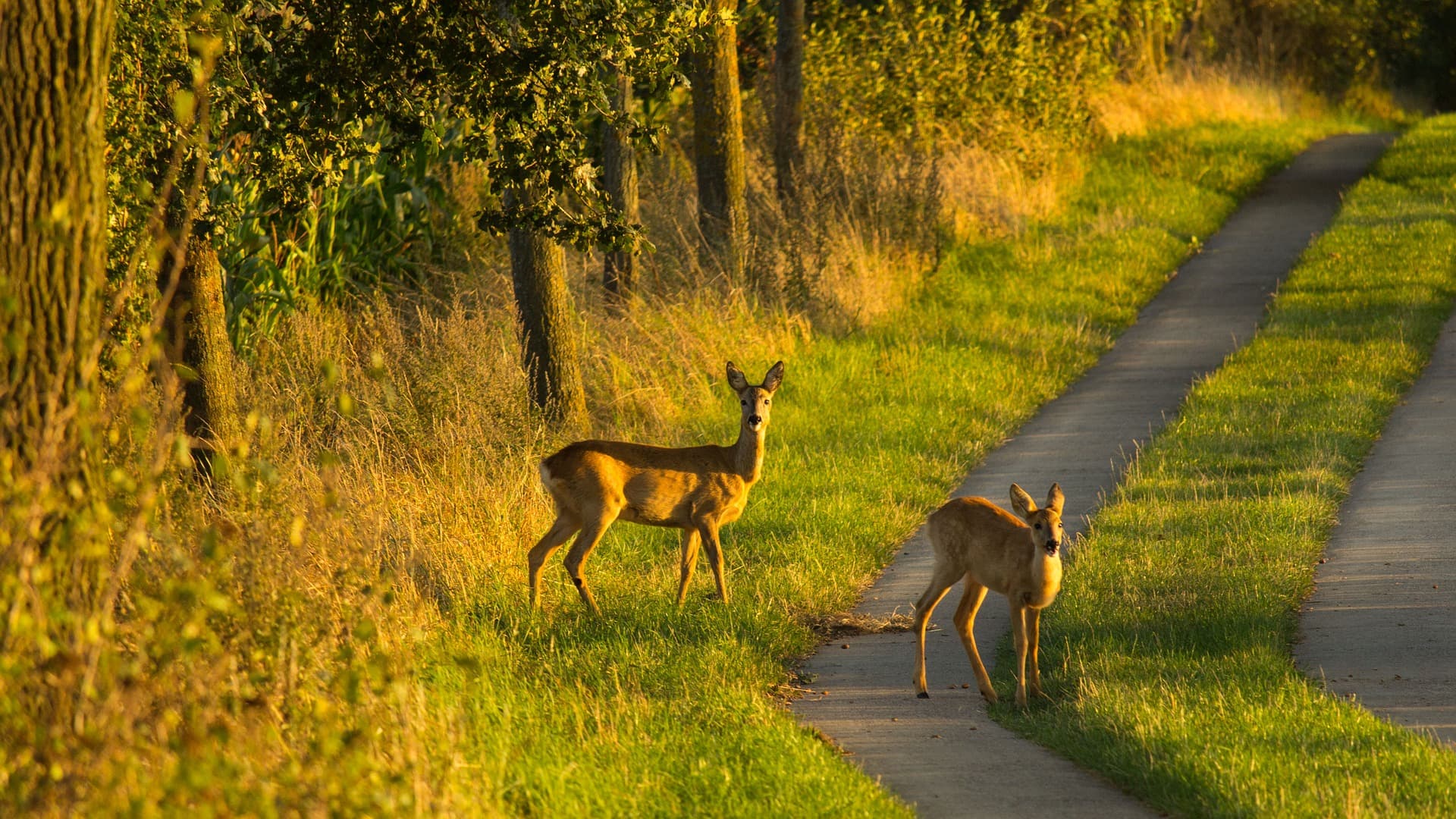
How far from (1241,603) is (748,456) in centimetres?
298

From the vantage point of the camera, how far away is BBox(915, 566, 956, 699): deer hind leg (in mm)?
8125

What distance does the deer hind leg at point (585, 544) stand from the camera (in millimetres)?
9141

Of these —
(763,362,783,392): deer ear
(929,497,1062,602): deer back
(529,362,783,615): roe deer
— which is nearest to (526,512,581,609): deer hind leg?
(529,362,783,615): roe deer

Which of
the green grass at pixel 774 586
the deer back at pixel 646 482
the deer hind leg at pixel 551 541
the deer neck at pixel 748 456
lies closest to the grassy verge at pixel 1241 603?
the green grass at pixel 774 586

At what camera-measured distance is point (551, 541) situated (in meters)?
9.34

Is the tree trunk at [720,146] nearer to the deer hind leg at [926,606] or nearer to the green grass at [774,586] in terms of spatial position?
the green grass at [774,586]

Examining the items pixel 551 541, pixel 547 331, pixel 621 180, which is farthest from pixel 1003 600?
pixel 621 180

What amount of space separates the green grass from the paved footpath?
0.82 ft

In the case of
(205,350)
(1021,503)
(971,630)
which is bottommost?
(971,630)

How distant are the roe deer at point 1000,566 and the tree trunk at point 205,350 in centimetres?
468

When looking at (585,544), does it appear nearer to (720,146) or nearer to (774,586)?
(774,586)

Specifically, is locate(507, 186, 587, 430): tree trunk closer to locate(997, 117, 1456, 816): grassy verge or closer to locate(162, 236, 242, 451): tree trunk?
locate(162, 236, 242, 451): tree trunk

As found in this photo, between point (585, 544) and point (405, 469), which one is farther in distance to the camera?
point (405, 469)

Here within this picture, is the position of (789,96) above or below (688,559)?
above
